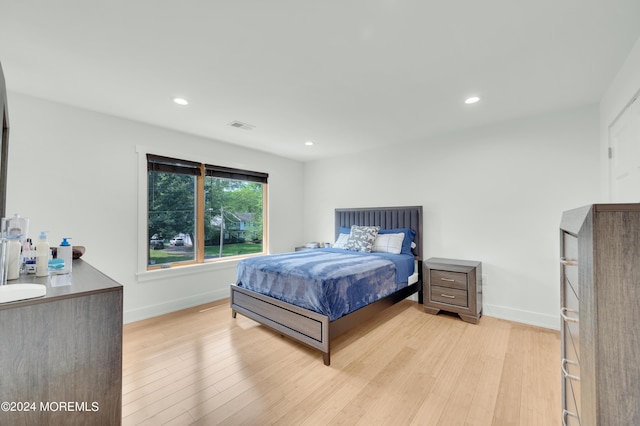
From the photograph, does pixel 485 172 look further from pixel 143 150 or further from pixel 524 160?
pixel 143 150

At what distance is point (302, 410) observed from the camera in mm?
1724

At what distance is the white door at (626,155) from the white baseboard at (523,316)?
1427mm

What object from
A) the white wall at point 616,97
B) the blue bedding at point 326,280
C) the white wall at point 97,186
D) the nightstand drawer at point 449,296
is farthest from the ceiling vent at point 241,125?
the white wall at point 616,97

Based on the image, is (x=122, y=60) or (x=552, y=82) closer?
(x=122, y=60)

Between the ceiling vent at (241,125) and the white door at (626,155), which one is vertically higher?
the ceiling vent at (241,125)

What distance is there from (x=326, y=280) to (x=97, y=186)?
9.23 feet

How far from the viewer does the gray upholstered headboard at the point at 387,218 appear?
390 centimetres

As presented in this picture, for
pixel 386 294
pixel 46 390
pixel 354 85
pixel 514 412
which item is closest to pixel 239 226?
pixel 386 294

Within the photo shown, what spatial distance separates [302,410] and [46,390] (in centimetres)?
133

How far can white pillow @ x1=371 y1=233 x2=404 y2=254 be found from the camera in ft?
12.5

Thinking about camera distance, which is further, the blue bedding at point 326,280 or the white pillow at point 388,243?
the white pillow at point 388,243

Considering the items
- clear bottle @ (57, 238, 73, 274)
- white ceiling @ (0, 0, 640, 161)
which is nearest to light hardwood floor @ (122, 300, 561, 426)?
clear bottle @ (57, 238, 73, 274)

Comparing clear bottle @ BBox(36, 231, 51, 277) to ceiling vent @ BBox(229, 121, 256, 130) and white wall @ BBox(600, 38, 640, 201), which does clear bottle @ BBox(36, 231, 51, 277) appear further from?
white wall @ BBox(600, 38, 640, 201)

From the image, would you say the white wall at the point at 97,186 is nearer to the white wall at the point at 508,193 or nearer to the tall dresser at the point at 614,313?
the white wall at the point at 508,193
